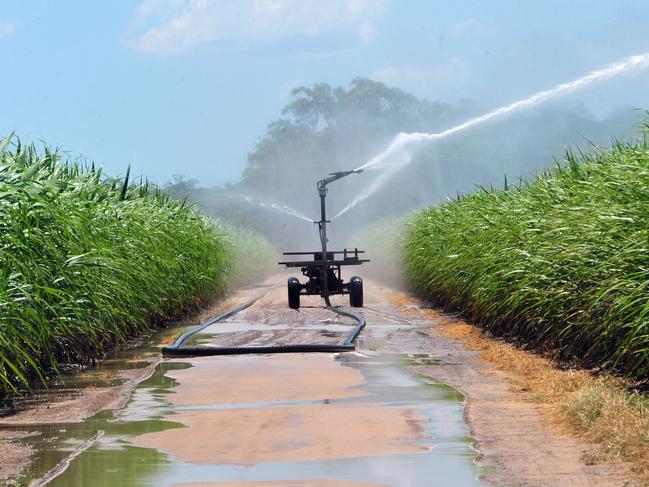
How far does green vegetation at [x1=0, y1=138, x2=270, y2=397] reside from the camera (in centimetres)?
1163

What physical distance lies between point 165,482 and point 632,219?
5.55 metres

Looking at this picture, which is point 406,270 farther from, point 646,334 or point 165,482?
point 165,482

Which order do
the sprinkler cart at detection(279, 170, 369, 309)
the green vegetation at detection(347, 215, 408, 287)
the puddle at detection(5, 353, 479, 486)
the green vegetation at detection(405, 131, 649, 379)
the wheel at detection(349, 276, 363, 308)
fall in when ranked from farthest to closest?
the green vegetation at detection(347, 215, 408, 287) → the sprinkler cart at detection(279, 170, 369, 309) → the wheel at detection(349, 276, 363, 308) → the green vegetation at detection(405, 131, 649, 379) → the puddle at detection(5, 353, 479, 486)

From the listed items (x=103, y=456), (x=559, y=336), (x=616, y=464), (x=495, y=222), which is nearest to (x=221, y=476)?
(x=103, y=456)

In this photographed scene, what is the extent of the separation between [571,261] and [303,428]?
5.00 meters

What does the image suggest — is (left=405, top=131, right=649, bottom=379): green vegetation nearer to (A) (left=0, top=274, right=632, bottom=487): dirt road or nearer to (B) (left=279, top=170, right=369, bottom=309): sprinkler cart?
(A) (left=0, top=274, right=632, bottom=487): dirt road

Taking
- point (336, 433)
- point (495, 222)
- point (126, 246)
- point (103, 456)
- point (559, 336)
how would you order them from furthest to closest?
point (495, 222) → point (126, 246) → point (559, 336) → point (336, 433) → point (103, 456)

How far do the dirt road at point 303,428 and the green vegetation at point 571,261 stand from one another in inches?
40.4

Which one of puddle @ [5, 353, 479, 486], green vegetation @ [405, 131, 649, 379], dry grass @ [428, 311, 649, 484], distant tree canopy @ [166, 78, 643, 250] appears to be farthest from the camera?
distant tree canopy @ [166, 78, 643, 250]

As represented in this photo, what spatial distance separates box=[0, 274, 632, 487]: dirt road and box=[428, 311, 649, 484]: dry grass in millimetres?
151

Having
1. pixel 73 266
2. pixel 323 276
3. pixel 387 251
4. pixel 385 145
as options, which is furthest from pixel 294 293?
pixel 385 145

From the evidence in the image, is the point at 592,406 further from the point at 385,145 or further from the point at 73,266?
the point at 385,145

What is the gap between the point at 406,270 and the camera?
1314 inches

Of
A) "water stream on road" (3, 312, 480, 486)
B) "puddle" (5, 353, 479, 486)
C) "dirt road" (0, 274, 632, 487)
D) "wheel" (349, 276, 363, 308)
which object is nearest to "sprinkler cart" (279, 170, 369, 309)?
"wheel" (349, 276, 363, 308)
